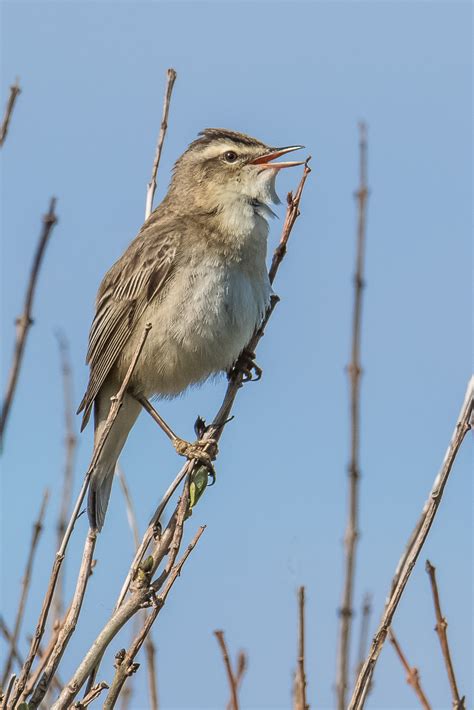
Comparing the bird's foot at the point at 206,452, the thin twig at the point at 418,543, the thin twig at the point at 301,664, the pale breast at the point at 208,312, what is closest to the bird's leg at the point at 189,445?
the bird's foot at the point at 206,452

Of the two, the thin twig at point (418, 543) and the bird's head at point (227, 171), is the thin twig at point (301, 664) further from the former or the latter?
the bird's head at point (227, 171)

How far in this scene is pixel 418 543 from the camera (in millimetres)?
3100

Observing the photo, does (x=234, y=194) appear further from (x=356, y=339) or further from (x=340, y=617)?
(x=340, y=617)

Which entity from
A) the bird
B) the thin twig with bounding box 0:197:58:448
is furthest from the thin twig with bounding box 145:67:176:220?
the bird

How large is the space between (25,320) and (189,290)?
160 centimetres

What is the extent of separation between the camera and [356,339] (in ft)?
15.6

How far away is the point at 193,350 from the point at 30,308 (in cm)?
161

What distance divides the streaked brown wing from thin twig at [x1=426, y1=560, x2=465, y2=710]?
2853 mm

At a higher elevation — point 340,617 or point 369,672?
point 340,617

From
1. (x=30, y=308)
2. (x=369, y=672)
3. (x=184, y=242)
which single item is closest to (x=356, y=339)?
(x=184, y=242)

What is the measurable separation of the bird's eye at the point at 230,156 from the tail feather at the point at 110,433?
→ 1.60 m

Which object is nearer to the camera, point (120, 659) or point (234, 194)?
point (120, 659)

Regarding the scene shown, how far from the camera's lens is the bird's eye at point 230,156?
→ 19.3ft

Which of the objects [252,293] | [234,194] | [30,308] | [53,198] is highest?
[234,194]
